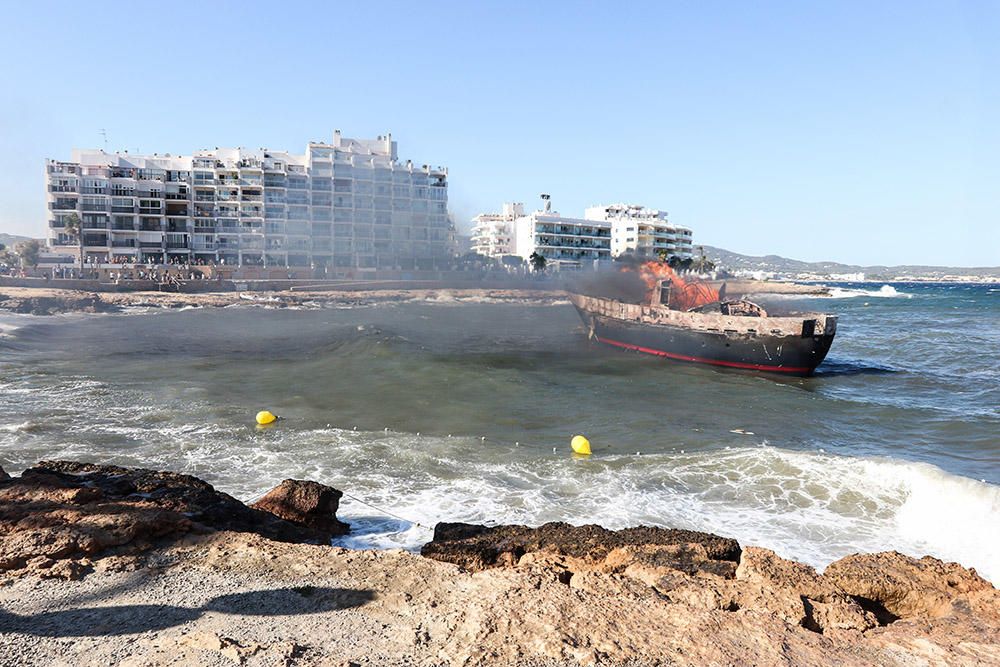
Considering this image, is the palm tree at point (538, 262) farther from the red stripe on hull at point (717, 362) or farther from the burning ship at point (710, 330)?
the red stripe on hull at point (717, 362)

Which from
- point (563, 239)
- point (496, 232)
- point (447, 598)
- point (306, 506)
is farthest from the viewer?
point (496, 232)

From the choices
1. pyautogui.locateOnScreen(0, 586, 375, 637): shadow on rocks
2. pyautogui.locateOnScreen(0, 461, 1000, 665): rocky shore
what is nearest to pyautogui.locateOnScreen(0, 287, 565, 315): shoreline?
pyautogui.locateOnScreen(0, 461, 1000, 665): rocky shore

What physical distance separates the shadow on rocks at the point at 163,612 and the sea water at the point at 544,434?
2879 mm

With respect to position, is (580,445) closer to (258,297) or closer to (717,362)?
(717,362)

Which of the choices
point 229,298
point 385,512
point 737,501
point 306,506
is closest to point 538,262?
point 229,298

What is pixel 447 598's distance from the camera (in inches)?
236

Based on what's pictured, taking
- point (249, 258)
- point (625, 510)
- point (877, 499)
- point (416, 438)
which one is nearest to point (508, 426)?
point (416, 438)

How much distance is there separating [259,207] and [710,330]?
75608mm

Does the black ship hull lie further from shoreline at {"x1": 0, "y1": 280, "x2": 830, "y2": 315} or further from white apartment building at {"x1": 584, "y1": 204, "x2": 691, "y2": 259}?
white apartment building at {"x1": 584, "y1": 204, "x2": 691, "y2": 259}

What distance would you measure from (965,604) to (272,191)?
93455mm

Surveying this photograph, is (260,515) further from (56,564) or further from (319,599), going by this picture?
(319,599)

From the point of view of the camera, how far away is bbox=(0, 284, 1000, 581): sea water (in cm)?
1072

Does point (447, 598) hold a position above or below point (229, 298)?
below

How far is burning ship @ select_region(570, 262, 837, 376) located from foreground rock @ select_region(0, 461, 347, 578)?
24780 mm
